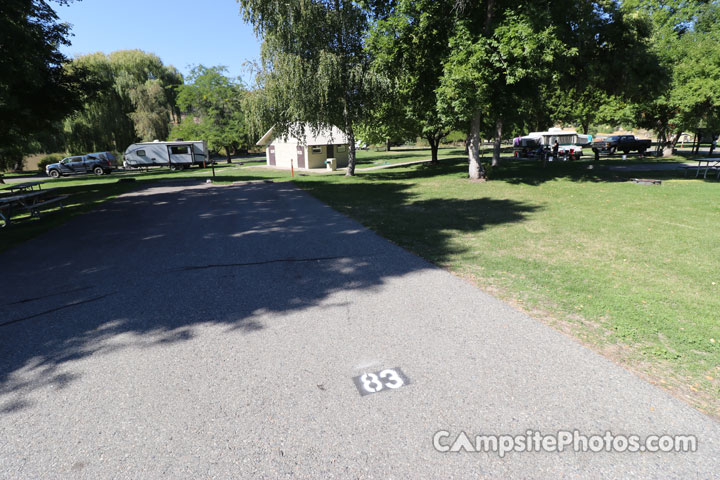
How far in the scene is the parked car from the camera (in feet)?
108

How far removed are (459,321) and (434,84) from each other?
16.7 meters

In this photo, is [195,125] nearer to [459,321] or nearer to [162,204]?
[162,204]

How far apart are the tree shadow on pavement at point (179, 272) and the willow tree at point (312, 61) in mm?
9025

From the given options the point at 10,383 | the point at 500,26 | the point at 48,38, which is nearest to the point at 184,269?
the point at 10,383

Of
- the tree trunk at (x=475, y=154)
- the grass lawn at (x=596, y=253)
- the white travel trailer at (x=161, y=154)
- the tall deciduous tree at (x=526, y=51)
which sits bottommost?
the grass lawn at (x=596, y=253)

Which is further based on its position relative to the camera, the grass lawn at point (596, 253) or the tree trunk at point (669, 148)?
the tree trunk at point (669, 148)

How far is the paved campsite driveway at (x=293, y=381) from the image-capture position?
2443 millimetres

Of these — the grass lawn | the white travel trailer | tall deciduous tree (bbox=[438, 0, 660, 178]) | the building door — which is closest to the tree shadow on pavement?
the grass lawn

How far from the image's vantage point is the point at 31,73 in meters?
10.4

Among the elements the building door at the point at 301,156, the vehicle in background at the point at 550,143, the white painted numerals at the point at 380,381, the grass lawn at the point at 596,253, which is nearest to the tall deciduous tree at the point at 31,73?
the grass lawn at the point at 596,253

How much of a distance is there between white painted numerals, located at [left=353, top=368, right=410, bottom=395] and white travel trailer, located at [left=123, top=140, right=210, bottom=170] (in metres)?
38.0

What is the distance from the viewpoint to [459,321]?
432 cm

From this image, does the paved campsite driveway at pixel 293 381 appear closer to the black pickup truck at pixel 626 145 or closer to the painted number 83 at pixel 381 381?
the painted number 83 at pixel 381 381

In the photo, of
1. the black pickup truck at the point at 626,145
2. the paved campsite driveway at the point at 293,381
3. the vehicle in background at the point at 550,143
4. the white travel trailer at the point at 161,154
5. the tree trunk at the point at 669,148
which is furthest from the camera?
the white travel trailer at the point at 161,154
